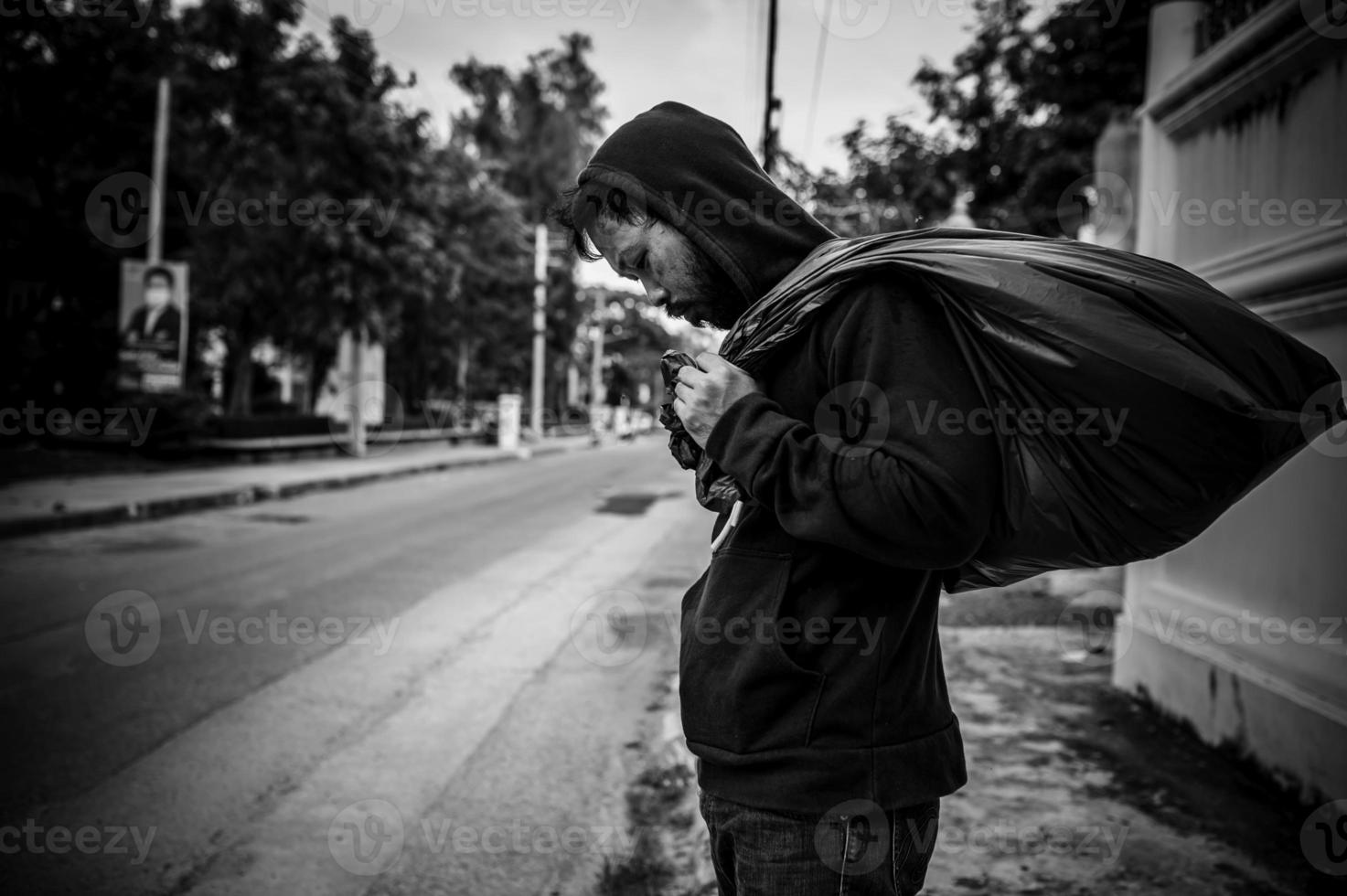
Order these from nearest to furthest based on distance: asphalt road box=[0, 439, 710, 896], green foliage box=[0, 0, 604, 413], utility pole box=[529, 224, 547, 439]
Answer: asphalt road box=[0, 439, 710, 896] < green foliage box=[0, 0, 604, 413] < utility pole box=[529, 224, 547, 439]

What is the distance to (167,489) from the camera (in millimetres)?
12281

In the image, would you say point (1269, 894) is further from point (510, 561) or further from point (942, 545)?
point (510, 561)

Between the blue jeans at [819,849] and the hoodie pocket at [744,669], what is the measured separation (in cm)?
11

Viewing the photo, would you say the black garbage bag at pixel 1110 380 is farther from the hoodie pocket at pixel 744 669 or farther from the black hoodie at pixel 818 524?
the hoodie pocket at pixel 744 669

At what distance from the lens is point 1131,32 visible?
25.7 ft

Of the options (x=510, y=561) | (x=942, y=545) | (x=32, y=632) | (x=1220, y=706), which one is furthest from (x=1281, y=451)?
(x=510, y=561)

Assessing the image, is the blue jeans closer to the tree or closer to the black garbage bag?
the black garbage bag

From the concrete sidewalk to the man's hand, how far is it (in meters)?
9.90

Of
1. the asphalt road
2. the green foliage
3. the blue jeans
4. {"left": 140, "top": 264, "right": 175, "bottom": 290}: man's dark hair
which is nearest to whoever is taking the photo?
the blue jeans

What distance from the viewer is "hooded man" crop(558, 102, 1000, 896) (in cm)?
118

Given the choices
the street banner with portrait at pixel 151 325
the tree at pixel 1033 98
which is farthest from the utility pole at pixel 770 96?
the street banner with portrait at pixel 151 325

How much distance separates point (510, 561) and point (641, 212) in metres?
7.52

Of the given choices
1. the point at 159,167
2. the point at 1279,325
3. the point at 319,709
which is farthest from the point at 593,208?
the point at 159,167

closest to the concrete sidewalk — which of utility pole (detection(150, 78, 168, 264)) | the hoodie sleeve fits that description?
utility pole (detection(150, 78, 168, 264))
